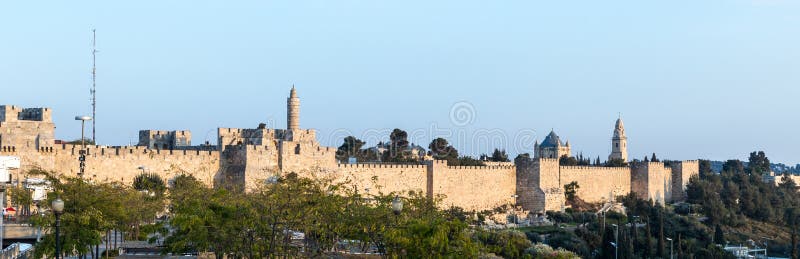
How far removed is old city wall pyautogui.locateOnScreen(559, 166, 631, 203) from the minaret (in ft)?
46.5

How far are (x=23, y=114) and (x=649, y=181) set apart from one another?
127ft

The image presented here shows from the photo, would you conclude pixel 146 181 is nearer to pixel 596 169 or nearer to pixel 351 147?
pixel 596 169

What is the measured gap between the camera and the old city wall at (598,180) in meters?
58.0

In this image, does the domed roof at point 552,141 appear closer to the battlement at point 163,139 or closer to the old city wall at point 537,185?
the old city wall at point 537,185

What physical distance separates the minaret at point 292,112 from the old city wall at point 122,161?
11.0m

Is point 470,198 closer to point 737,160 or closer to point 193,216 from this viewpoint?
point 193,216

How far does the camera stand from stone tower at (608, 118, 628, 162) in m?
91.1

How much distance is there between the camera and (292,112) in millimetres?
50906

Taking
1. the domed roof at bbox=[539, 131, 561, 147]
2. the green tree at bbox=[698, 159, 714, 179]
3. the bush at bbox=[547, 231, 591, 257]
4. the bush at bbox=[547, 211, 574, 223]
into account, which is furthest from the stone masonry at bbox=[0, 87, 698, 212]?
the domed roof at bbox=[539, 131, 561, 147]

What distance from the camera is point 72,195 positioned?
66.4 feet

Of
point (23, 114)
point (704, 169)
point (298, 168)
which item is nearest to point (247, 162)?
point (298, 168)

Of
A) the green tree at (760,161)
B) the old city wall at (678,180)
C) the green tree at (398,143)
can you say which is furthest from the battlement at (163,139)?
the green tree at (760,161)

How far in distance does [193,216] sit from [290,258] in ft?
5.69

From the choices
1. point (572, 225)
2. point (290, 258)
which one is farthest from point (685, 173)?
point (290, 258)
